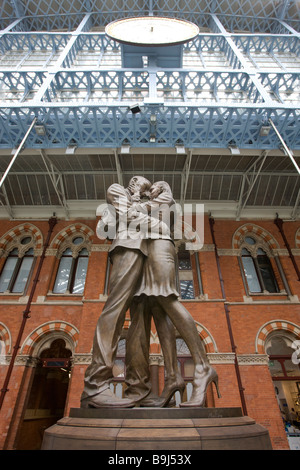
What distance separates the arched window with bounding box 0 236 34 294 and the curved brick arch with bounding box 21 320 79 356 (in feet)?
6.83

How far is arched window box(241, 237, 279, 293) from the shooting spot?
10.8 meters

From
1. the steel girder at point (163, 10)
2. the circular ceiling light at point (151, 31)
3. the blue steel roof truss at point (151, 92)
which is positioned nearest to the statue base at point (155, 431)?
the blue steel roof truss at point (151, 92)

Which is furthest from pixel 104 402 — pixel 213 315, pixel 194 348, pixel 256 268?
Answer: pixel 256 268

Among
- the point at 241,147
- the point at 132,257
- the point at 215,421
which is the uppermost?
the point at 241,147

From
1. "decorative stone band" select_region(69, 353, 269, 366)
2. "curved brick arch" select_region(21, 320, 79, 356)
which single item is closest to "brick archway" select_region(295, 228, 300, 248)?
"decorative stone band" select_region(69, 353, 269, 366)

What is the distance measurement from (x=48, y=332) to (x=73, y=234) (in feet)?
14.0

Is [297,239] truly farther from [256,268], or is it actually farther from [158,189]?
[158,189]

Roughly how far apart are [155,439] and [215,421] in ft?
1.84

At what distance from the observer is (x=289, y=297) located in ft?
32.6

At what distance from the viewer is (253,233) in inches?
461

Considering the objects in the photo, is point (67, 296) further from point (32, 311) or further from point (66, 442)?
point (66, 442)

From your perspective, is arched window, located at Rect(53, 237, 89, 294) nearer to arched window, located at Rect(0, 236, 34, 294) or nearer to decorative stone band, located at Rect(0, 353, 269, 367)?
arched window, located at Rect(0, 236, 34, 294)

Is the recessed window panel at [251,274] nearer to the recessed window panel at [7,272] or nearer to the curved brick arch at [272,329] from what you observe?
the curved brick arch at [272,329]

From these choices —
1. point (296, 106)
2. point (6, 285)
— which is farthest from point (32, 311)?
point (296, 106)
